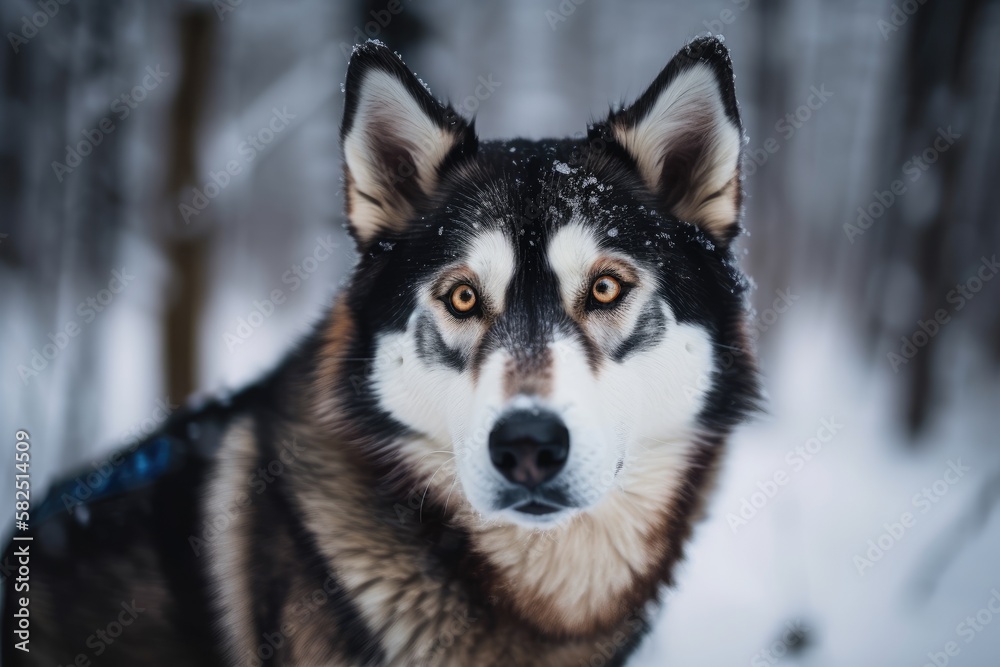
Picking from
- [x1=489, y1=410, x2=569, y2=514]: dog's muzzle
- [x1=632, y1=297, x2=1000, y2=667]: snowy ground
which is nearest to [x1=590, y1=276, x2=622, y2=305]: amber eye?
[x1=489, y1=410, x2=569, y2=514]: dog's muzzle

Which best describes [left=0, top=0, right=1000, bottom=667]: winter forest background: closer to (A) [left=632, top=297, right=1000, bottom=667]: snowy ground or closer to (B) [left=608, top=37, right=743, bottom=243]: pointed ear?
(A) [left=632, top=297, right=1000, bottom=667]: snowy ground

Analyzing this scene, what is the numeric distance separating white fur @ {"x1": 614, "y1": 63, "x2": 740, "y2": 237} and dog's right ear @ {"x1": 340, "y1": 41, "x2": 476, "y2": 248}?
0.58 m

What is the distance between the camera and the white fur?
6.13 ft

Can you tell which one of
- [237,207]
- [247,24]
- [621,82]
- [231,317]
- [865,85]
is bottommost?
[231,317]

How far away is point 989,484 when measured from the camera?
4098mm

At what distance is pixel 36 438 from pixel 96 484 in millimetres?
3496

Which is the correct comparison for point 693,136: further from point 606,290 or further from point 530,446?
point 530,446

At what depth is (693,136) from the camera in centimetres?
198

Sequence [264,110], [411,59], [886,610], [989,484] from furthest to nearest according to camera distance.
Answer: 1. [264,110]
2. [411,59]
3. [989,484]
4. [886,610]

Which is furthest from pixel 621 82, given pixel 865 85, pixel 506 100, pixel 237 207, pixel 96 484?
pixel 96 484

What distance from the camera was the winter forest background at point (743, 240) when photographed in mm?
3973

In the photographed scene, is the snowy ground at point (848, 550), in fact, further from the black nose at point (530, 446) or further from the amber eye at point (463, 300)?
the amber eye at point (463, 300)

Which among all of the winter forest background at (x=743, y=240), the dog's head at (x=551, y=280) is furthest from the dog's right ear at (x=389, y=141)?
the winter forest background at (x=743, y=240)

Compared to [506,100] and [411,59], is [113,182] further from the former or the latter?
[506,100]
